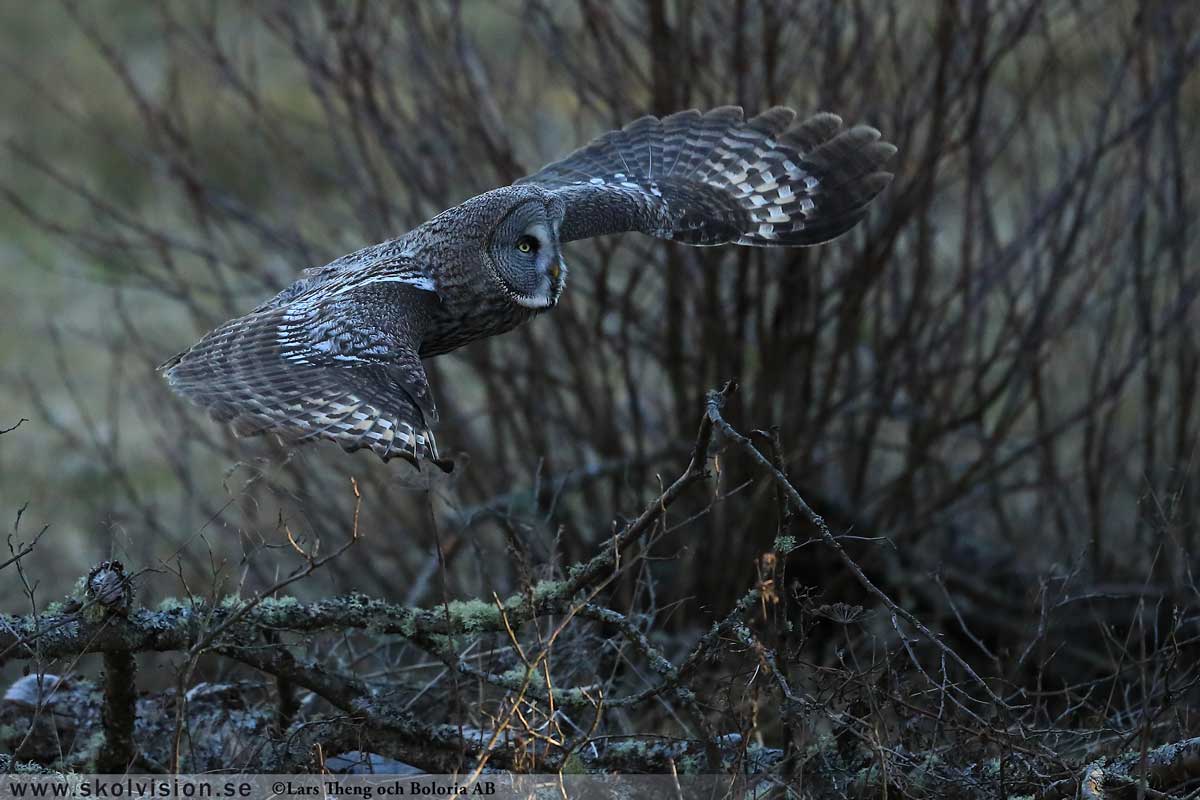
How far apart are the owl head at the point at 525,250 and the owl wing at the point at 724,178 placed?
157 millimetres

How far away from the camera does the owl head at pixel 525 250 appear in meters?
5.13

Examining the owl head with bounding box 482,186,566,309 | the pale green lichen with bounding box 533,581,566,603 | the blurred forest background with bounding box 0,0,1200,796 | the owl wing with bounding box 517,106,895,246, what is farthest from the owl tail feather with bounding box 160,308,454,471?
the blurred forest background with bounding box 0,0,1200,796

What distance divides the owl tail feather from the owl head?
762mm

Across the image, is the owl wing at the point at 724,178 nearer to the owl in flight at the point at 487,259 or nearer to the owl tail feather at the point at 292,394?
the owl in flight at the point at 487,259

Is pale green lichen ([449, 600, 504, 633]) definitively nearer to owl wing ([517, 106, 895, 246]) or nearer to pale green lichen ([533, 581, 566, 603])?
pale green lichen ([533, 581, 566, 603])

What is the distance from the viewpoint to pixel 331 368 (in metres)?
4.55

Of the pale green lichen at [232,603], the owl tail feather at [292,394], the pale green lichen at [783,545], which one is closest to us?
the pale green lichen at [783,545]

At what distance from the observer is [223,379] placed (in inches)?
179

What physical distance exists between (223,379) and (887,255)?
11.0ft

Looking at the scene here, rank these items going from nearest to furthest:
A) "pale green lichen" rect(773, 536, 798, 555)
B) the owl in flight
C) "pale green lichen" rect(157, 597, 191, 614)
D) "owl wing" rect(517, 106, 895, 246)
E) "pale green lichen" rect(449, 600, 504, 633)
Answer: "pale green lichen" rect(773, 536, 798, 555), "pale green lichen" rect(157, 597, 191, 614), "pale green lichen" rect(449, 600, 504, 633), the owl in flight, "owl wing" rect(517, 106, 895, 246)

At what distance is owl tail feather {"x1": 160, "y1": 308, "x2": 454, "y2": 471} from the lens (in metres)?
4.14

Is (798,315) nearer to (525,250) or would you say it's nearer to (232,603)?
(525,250)

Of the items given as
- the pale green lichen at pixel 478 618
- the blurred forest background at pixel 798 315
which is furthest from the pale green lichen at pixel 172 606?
the blurred forest background at pixel 798 315

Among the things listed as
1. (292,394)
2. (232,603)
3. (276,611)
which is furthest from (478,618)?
(292,394)
